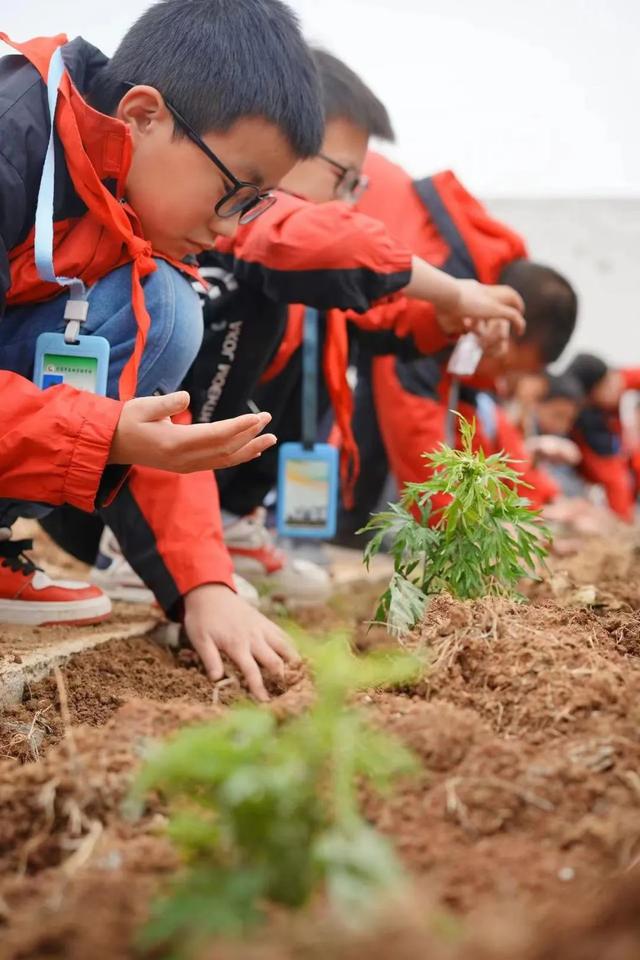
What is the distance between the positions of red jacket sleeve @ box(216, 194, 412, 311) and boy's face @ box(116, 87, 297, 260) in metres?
0.34

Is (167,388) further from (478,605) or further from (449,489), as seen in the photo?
(478,605)

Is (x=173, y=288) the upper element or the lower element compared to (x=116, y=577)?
upper

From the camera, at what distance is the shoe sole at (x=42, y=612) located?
62.4 inches

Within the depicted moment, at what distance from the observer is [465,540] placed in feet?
3.99

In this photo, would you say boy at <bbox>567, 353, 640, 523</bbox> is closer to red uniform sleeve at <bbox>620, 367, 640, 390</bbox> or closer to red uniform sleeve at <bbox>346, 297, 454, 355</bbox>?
red uniform sleeve at <bbox>620, 367, 640, 390</bbox>

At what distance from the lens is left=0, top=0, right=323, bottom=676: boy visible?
1309 millimetres

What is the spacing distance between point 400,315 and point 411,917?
2.09m

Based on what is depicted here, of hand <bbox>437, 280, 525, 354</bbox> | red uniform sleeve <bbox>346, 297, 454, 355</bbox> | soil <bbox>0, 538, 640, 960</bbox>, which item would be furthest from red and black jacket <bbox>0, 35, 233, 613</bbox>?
red uniform sleeve <bbox>346, 297, 454, 355</bbox>

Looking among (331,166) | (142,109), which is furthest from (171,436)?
(331,166)

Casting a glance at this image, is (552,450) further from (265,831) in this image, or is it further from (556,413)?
(265,831)

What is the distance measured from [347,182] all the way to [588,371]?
3.88 metres

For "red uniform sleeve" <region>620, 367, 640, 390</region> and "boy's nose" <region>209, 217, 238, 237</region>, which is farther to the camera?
"red uniform sleeve" <region>620, 367, 640, 390</region>

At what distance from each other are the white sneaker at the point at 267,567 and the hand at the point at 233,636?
26.3 inches

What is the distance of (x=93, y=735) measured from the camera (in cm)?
82
